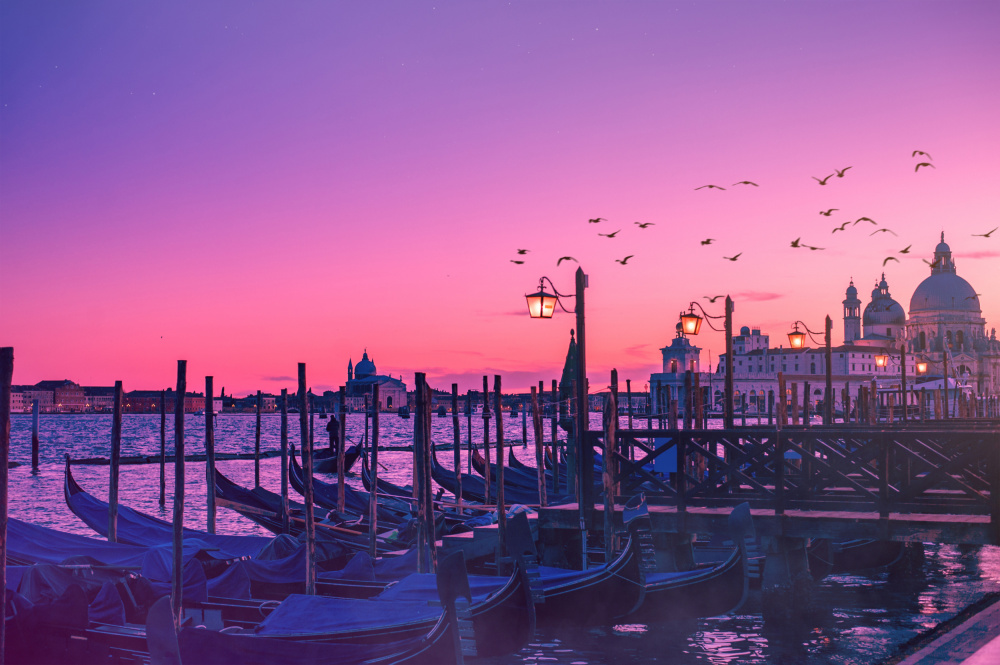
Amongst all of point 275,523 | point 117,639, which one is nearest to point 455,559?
point 117,639

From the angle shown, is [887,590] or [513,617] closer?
[513,617]

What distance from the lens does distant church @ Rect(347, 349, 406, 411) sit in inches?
6951

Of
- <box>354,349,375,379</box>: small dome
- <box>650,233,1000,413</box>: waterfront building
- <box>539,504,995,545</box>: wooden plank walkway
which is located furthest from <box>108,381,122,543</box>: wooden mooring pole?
<box>354,349,375,379</box>: small dome

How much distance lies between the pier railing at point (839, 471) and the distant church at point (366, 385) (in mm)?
159255

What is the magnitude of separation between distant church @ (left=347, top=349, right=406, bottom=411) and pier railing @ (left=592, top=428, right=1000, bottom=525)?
522 feet

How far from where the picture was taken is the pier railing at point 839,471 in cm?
1009

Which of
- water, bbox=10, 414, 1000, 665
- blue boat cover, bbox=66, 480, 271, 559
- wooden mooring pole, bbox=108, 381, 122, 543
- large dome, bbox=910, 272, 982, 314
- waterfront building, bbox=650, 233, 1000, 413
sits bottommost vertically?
water, bbox=10, 414, 1000, 665

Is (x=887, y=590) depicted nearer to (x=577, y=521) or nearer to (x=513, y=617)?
(x=577, y=521)

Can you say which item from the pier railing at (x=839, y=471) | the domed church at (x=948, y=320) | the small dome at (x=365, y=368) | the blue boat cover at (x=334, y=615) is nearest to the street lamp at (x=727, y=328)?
the pier railing at (x=839, y=471)

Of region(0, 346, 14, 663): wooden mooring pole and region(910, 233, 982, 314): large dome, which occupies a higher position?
region(910, 233, 982, 314): large dome

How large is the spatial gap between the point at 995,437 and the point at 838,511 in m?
2.09

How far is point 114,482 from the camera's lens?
15.1m

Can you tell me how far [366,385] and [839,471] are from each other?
162206mm

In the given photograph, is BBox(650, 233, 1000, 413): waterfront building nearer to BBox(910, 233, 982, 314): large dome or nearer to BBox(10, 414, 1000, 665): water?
BBox(910, 233, 982, 314): large dome
